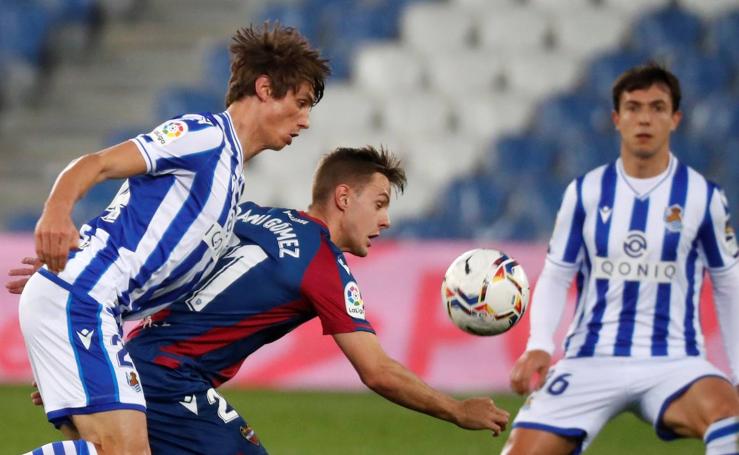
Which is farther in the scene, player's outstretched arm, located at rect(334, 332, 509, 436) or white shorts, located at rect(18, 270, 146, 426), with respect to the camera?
player's outstretched arm, located at rect(334, 332, 509, 436)

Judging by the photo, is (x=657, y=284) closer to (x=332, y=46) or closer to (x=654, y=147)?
(x=654, y=147)

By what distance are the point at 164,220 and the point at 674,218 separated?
218 centimetres

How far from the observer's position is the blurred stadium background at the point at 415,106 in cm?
1026

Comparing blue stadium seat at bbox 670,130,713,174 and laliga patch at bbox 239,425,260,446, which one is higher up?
blue stadium seat at bbox 670,130,713,174

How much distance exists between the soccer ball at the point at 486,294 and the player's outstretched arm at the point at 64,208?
4.57ft

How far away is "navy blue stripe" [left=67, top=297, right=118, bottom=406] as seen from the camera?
158 inches

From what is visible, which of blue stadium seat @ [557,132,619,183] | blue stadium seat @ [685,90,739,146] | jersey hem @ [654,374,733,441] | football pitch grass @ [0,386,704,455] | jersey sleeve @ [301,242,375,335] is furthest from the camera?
blue stadium seat @ [557,132,619,183]

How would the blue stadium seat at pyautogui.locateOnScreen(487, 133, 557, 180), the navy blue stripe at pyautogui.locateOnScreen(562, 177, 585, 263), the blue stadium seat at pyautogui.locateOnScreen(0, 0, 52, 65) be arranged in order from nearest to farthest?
the navy blue stripe at pyautogui.locateOnScreen(562, 177, 585, 263) → the blue stadium seat at pyautogui.locateOnScreen(487, 133, 557, 180) → the blue stadium seat at pyautogui.locateOnScreen(0, 0, 52, 65)

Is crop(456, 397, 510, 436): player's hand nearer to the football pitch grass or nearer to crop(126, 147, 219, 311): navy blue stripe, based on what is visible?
crop(126, 147, 219, 311): navy blue stripe

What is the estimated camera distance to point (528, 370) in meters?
5.09

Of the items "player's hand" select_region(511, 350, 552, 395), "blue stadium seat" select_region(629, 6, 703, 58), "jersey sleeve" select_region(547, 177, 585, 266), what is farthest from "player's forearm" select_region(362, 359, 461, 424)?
"blue stadium seat" select_region(629, 6, 703, 58)

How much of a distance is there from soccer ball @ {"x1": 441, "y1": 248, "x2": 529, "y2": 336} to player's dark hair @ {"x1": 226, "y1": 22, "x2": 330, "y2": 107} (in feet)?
2.90

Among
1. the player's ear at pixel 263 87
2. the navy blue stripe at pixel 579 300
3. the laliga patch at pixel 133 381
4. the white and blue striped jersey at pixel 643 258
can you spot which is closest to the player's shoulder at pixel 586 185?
the white and blue striped jersey at pixel 643 258

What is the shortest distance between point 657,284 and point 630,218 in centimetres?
30
